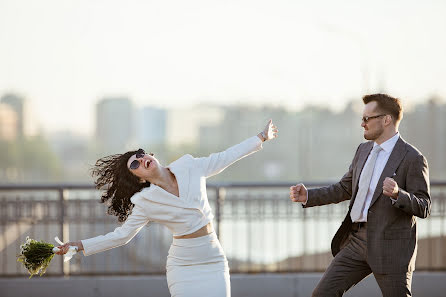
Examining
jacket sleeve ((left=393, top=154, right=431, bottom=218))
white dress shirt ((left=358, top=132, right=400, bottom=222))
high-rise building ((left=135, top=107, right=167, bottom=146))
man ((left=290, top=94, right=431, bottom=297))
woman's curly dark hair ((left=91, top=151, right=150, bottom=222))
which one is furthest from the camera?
high-rise building ((left=135, top=107, right=167, bottom=146))

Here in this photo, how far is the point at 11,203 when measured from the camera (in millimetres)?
12055

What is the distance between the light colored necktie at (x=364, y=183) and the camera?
24.0 feet

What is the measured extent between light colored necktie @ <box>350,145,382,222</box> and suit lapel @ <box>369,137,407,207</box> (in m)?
0.09

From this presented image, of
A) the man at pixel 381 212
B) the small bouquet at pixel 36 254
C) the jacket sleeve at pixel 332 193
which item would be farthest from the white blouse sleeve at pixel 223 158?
the small bouquet at pixel 36 254

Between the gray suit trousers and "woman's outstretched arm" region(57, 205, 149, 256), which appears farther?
the gray suit trousers

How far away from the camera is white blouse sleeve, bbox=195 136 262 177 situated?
692 centimetres

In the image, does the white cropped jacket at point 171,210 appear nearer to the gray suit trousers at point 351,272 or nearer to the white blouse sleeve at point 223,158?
the white blouse sleeve at point 223,158

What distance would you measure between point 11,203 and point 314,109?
123m

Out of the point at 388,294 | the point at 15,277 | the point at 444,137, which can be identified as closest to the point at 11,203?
the point at 15,277

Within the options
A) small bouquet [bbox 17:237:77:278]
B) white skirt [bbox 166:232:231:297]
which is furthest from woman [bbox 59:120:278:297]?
small bouquet [bbox 17:237:77:278]

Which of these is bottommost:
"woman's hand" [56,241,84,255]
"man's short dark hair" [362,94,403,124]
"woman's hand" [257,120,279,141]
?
"woman's hand" [56,241,84,255]

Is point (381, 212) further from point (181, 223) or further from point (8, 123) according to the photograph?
point (8, 123)

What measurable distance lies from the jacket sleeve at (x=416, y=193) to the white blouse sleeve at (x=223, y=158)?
1038mm

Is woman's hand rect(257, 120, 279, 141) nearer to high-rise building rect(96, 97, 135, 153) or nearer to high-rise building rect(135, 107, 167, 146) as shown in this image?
high-rise building rect(96, 97, 135, 153)
